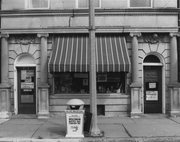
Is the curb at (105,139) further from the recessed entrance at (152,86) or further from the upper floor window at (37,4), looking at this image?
the upper floor window at (37,4)

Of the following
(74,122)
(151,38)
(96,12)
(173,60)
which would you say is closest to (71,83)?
(96,12)

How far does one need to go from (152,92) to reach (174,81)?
1215 mm

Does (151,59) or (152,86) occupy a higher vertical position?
(151,59)

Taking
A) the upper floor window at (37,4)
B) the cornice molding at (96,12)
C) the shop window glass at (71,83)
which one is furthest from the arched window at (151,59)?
the upper floor window at (37,4)

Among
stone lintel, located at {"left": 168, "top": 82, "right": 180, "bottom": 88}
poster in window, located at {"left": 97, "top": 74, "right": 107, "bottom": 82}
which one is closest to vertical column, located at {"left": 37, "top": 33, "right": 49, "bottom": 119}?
poster in window, located at {"left": 97, "top": 74, "right": 107, "bottom": 82}

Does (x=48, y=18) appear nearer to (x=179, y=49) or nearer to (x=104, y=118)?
(x=104, y=118)

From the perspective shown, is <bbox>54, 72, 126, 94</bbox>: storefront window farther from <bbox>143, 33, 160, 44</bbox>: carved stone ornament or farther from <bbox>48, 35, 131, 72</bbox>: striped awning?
<bbox>143, 33, 160, 44</bbox>: carved stone ornament

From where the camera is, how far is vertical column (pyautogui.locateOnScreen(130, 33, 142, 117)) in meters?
13.7

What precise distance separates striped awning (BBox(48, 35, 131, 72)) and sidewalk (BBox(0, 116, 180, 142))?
2.35 m

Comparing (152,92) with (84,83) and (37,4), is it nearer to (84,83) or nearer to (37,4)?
(84,83)

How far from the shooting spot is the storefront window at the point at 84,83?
14.3 m

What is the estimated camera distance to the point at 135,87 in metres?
13.7

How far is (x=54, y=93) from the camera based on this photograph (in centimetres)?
1416

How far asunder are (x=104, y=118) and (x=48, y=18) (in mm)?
5535
